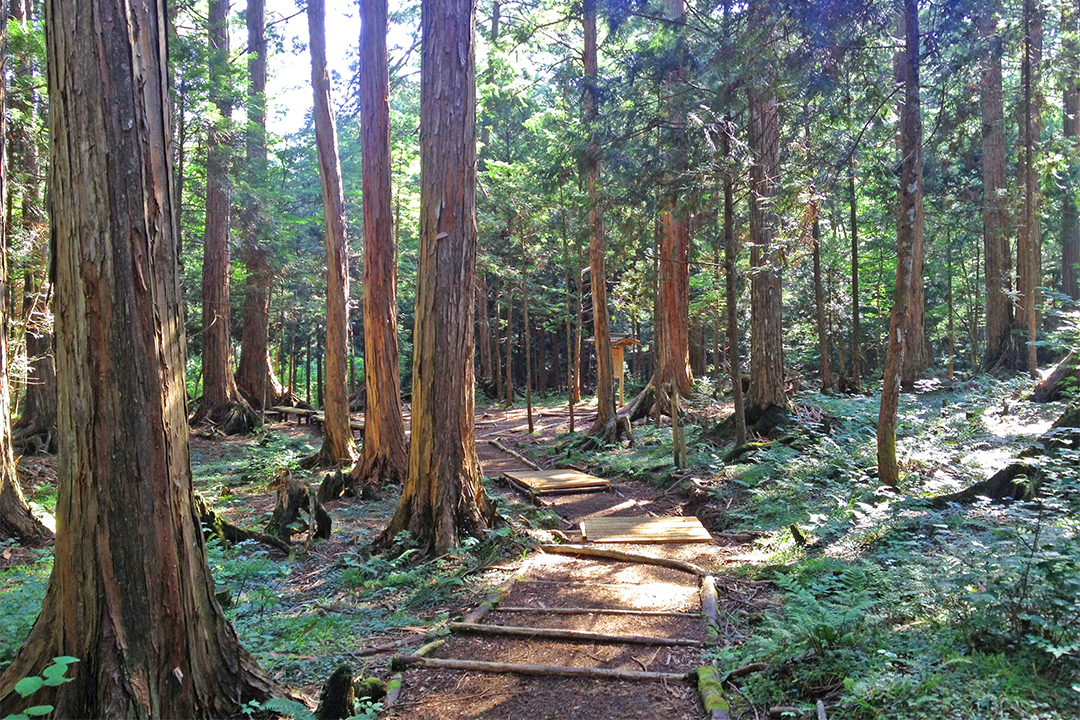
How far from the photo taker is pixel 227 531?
24.3 feet

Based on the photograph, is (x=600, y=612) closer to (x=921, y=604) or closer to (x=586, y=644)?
(x=586, y=644)

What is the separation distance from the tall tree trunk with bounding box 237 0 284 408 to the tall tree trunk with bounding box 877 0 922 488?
48.5 feet

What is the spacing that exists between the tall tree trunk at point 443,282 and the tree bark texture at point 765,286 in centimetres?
611

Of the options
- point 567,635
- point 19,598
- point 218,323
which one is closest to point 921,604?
point 567,635

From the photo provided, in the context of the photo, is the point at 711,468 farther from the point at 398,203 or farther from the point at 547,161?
the point at 398,203

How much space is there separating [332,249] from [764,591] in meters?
9.00

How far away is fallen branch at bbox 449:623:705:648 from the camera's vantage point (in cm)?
452

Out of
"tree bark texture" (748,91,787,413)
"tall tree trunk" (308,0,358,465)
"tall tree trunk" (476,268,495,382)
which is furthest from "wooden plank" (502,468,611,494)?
"tall tree trunk" (476,268,495,382)

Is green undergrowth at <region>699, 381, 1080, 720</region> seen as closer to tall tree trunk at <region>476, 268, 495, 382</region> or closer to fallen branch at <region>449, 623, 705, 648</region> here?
fallen branch at <region>449, 623, 705, 648</region>

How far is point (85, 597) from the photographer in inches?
115

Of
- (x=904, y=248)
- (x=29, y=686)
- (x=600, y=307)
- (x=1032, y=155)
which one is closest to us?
(x=29, y=686)

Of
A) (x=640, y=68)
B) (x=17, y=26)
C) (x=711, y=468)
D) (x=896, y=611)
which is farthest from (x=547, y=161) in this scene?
(x=896, y=611)

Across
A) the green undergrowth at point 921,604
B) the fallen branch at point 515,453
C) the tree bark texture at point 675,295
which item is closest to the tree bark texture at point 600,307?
the tree bark texture at point 675,295

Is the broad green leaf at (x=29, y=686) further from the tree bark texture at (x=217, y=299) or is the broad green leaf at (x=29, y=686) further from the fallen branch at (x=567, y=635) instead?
the tree bark texture at (x=217, y=299)
